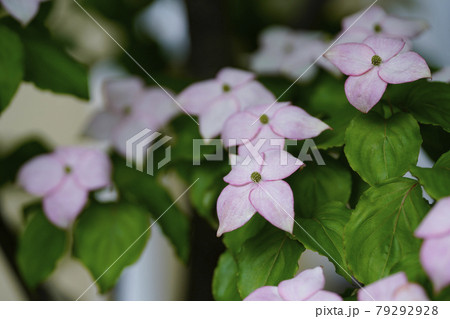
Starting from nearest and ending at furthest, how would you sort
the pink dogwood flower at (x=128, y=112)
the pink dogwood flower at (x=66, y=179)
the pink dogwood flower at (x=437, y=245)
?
the pink dogwood flower at (x=437, y=245) → the pink dogwood flower at (x=66, y=179) → the pink dogwood flower at (x=128, y=112)

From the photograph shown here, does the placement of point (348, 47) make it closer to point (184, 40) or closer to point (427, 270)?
point (427, 270)

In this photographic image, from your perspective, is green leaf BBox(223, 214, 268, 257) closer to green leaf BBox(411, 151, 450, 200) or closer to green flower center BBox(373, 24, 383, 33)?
green leaf BBox(411, 151, 450, 200)

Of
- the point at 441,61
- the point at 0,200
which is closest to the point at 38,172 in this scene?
the point at 0,200

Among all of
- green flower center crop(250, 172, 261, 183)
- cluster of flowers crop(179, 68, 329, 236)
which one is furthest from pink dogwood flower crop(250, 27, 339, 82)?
green flower center crop(250, 172, 261, 183)

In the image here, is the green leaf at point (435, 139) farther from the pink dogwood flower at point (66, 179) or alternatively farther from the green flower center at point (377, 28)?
the pink dogwood flower at point (66, 179)

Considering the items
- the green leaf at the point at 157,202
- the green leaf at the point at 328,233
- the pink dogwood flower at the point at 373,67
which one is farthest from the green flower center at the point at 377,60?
the green leaf at the point at 157,202

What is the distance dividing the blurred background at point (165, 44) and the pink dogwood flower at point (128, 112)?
45mm

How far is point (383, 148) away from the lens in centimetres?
36

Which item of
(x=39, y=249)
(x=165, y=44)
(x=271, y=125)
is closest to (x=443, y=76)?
(x=271, y=125)

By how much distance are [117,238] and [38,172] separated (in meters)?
0.11

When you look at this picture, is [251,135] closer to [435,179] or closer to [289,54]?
[435,179]

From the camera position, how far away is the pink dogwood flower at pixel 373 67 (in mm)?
358

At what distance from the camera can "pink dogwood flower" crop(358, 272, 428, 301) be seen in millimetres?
278

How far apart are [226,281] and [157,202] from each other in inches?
5.7
